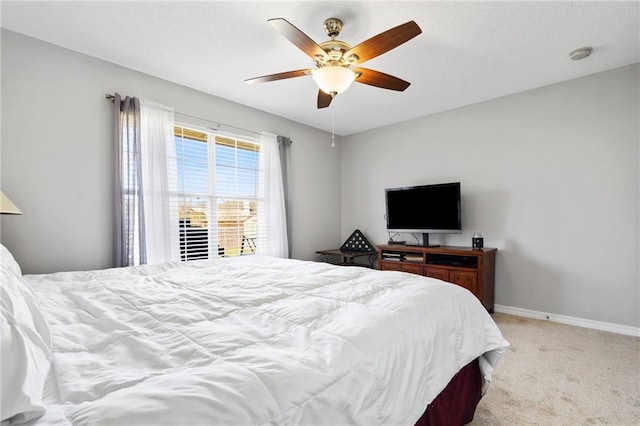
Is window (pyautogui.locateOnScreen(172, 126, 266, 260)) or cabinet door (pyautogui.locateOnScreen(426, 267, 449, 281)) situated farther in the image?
cabinet door (pyautogui.locateOnScreen(426, 267, 449, 281))

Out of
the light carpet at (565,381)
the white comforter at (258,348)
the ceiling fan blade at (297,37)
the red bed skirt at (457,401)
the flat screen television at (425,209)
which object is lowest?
the light carpet at (565,381)

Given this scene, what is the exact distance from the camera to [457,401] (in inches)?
60.3

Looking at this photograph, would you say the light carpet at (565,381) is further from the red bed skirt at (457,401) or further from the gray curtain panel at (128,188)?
the gray curtain panel at (128,188)

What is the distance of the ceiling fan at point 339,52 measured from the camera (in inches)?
71.2

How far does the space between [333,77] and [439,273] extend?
264 cm

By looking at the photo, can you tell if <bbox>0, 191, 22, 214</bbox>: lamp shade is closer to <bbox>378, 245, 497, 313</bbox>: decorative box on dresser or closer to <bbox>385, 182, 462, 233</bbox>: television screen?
<bbox>378, 245, 497, 313</bbox>: decorative box on dresser

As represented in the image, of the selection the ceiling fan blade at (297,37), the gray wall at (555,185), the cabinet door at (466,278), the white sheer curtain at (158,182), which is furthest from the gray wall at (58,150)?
the gray wall at (555,185)

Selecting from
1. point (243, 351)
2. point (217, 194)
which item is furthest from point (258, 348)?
point (217, 194)

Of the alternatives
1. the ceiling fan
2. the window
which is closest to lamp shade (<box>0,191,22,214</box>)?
the window

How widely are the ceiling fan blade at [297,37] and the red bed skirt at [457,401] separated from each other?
201cm

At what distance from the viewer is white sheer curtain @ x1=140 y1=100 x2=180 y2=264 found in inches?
115

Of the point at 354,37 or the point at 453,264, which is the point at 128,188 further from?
the point at 453,264

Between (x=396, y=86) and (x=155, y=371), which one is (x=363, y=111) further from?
(x=155, y=371)

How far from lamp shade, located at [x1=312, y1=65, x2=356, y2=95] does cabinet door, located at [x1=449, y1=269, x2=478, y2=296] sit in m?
2.49
